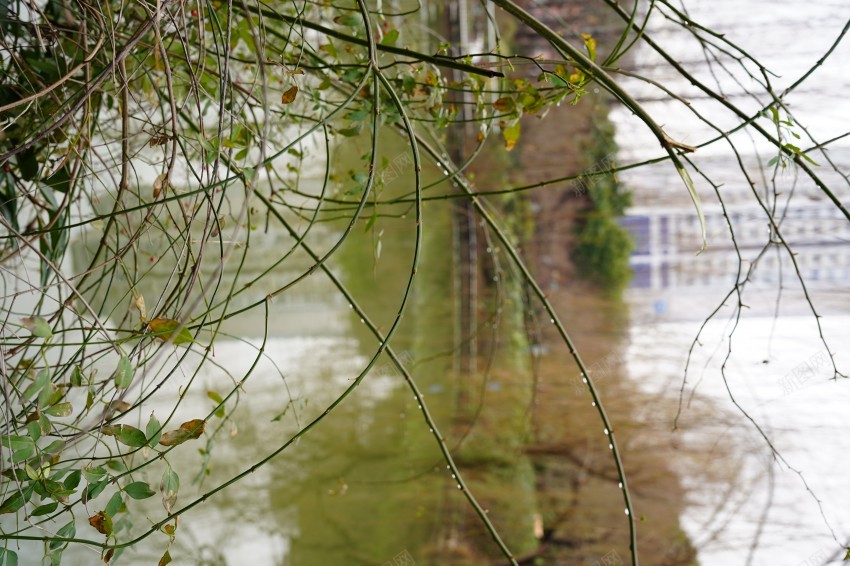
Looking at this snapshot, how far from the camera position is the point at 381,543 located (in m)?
1.33

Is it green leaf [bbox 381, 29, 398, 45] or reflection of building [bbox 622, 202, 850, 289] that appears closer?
green leaf [bbox 381, 29, 398, 45]

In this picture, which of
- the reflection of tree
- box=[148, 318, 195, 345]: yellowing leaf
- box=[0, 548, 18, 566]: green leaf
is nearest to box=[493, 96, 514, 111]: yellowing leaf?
the reflection of tree

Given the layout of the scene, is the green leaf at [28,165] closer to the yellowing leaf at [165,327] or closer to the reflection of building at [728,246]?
the yellowing leaf at [165,327]

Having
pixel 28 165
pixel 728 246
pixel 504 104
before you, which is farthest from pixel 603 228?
pixel 28 165

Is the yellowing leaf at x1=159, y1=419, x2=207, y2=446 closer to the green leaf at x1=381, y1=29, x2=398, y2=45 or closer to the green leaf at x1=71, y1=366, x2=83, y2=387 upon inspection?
the green leaf at x1=71, y1=366, x2=83, y2=387

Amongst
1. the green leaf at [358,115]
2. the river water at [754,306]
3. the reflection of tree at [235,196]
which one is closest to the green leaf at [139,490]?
the reflection of tree at [235,196]

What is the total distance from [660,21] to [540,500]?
2.49ft

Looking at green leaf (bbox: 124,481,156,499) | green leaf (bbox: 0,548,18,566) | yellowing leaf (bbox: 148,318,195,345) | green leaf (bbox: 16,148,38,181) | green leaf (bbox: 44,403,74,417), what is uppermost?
green leaf (bbox: 16,148,38,181)

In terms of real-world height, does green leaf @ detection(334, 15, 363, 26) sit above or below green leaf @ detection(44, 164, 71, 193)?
above

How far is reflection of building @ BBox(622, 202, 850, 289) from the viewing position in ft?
3.56

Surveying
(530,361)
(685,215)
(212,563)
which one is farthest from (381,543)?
(685,215)

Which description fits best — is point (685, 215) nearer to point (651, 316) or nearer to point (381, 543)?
point (651, 316)

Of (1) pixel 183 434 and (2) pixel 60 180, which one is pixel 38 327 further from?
(2) pixel 60 180

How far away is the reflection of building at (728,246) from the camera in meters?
1.08
